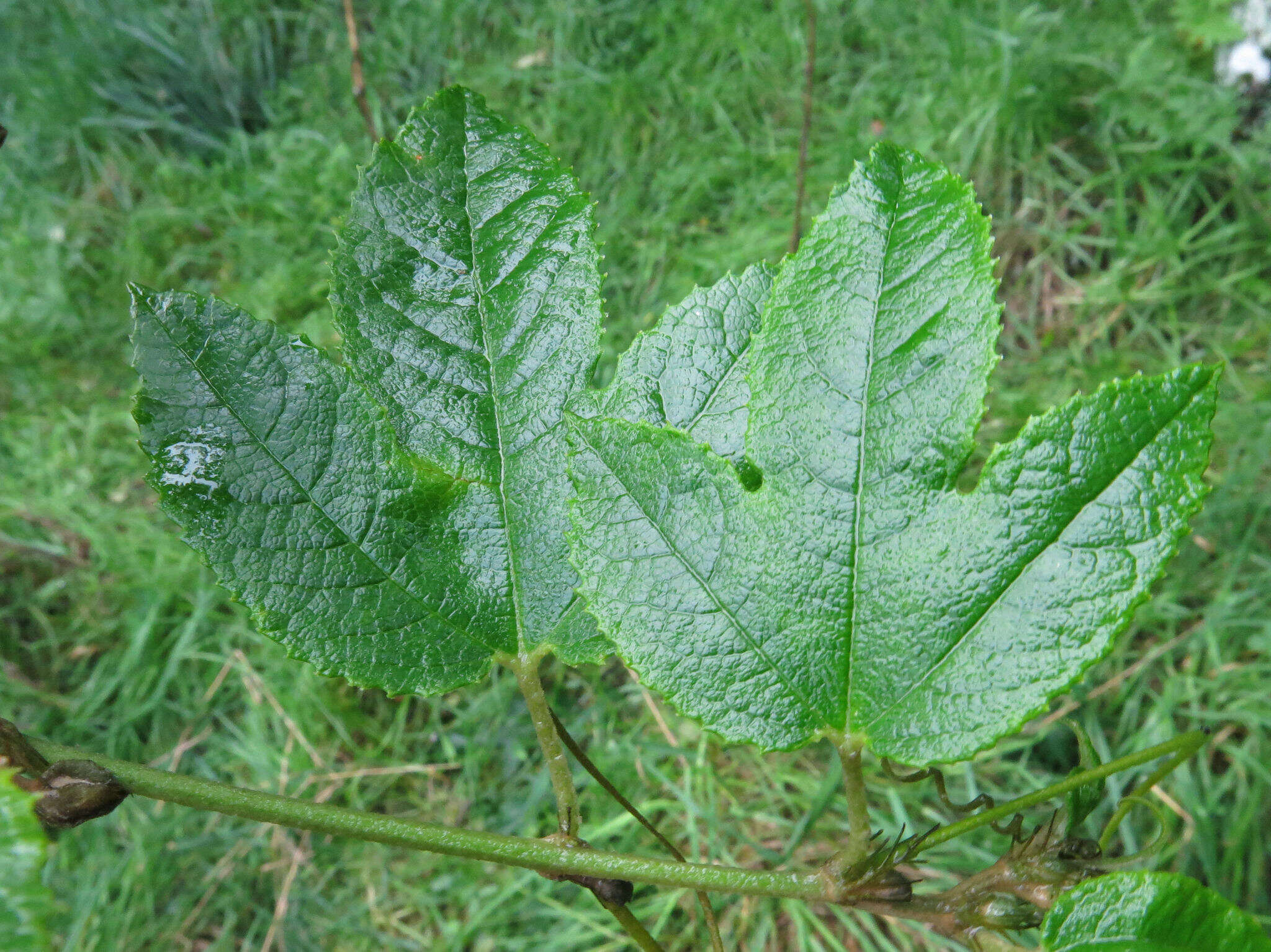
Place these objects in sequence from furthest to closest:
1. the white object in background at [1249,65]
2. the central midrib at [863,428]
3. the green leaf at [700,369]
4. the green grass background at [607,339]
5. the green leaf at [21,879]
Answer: the white object in background at [1249,65] → the green grass background at [607,339] → the green leaf at [700,369] → the central midrib at [863,428] → the green leaf at [21,879]

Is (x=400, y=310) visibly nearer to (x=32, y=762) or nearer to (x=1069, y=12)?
(x=32, y=762)

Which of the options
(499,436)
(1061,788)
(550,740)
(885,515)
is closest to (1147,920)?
(1061,788)

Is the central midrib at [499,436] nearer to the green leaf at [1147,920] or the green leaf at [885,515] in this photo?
the green leaf at [885,515]

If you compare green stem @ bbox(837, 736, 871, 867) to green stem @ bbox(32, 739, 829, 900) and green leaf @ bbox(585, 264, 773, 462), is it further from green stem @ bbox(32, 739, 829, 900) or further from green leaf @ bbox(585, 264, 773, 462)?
green leaf @ bbox(585, 264, 773, 462)

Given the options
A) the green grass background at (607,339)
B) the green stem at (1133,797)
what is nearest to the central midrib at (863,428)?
the green stem at (1133,797)

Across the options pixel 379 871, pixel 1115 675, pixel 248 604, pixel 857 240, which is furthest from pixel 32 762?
pixel 1115 675
